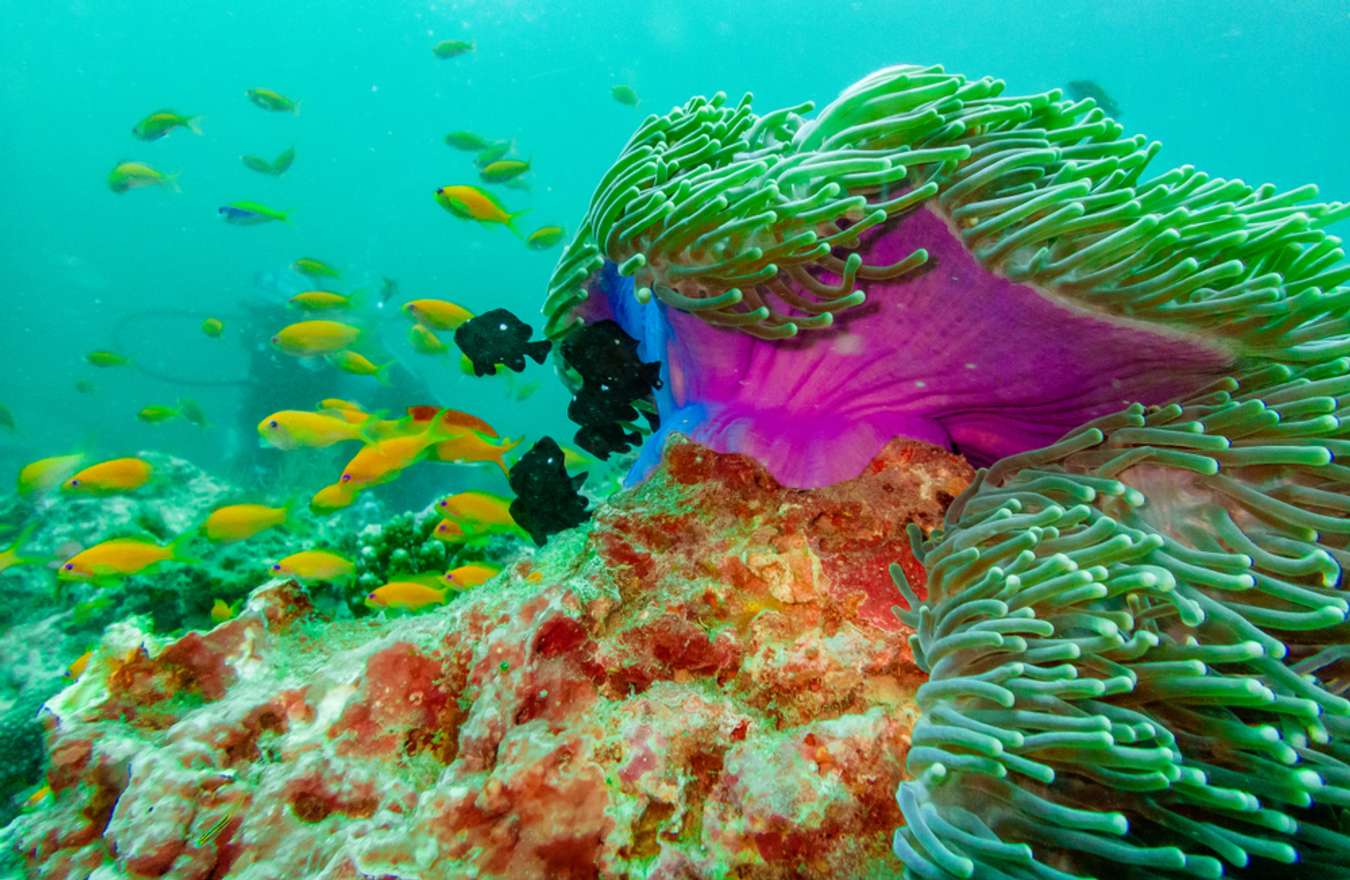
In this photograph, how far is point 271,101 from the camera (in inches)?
487

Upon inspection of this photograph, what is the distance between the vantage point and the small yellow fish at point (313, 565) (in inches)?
194

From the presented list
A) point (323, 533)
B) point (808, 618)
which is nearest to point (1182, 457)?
point (808, 618)

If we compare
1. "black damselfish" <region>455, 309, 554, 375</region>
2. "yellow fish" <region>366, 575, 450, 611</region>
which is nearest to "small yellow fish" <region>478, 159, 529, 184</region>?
"yellow fish" <region>366, 575, 450, 611</region>

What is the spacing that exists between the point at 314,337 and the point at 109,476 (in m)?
2.16

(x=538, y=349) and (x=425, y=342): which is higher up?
(x=425, y=342)

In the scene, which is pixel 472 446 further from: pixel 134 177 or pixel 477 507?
pixel 134 177

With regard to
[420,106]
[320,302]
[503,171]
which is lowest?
[320,302]

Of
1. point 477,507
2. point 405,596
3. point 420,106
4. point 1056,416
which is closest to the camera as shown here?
point 1056,416

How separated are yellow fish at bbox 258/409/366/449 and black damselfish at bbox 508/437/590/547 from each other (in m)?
2.98

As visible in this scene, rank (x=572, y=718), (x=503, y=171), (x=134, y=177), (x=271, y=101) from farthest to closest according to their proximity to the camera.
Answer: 1. (x=271, y=101)
2. (x=134, y=177)
3. (x=503, y=171)
4. (x=572, y=718)

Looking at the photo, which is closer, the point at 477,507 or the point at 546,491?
the point at 546,491

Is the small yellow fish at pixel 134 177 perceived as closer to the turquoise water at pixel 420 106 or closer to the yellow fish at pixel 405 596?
the yellow fish at pixel 405 596

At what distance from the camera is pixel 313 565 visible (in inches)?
195

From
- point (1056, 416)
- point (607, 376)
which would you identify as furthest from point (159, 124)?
point (1056, 416)
